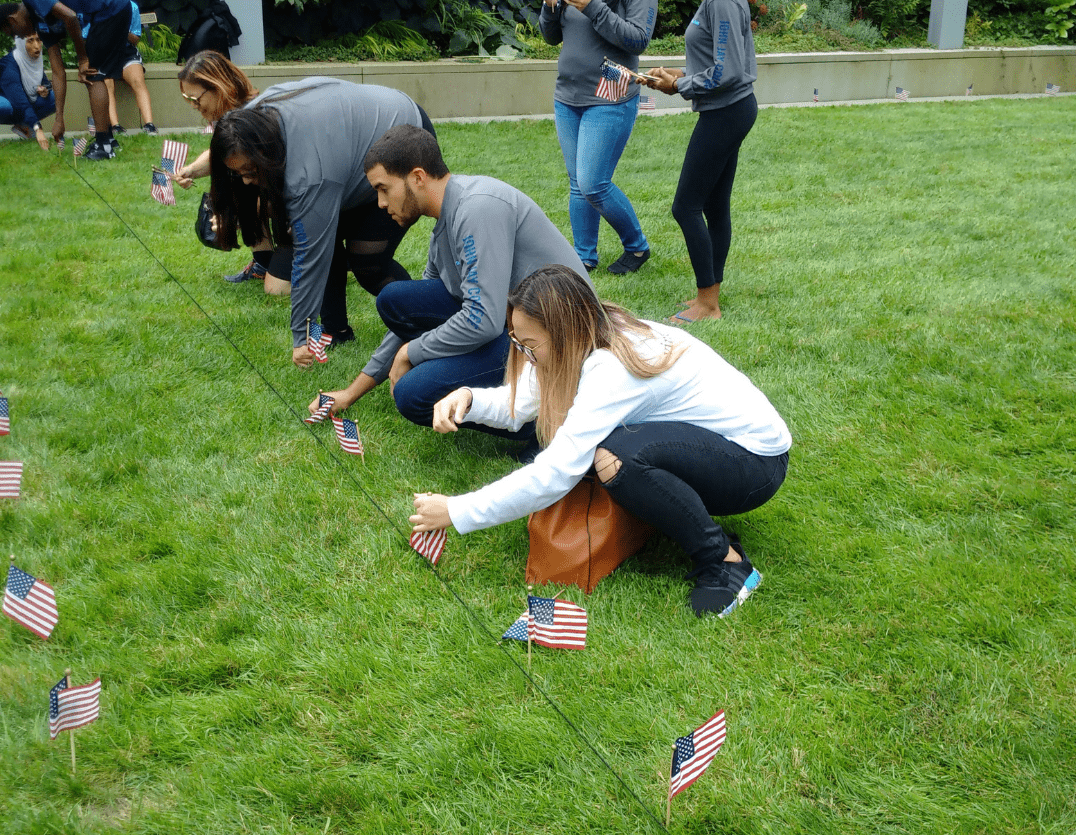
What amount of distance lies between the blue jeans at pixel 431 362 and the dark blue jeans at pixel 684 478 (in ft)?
2.89

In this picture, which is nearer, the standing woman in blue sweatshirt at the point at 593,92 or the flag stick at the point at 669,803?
the flag stick at the point at 669,803

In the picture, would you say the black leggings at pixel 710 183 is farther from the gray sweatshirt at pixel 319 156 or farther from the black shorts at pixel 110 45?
the black shorts at pixel 110 45

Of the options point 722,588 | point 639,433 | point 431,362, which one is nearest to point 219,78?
point 431,362

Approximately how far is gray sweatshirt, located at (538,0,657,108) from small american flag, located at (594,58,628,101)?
3.2 inches

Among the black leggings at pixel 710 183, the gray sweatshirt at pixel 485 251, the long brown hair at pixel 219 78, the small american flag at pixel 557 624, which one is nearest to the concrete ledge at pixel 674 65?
the long brown hair at pixel 219 78

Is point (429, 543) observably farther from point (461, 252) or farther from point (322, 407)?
point (322, 407)

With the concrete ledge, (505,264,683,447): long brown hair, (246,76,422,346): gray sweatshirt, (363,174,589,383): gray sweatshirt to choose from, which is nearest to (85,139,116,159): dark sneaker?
the concrete ledge

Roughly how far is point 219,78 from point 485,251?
5.92 ft

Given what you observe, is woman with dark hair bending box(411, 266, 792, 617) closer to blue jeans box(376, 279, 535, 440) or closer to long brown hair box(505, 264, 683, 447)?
long brown hair box(505, 264, 683, 447)

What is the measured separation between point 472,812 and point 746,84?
3.85 m

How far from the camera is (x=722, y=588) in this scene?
2.79 m

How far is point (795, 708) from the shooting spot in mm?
2422

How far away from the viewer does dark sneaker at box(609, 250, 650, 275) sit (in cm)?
591

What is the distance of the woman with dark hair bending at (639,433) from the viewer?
262cm
